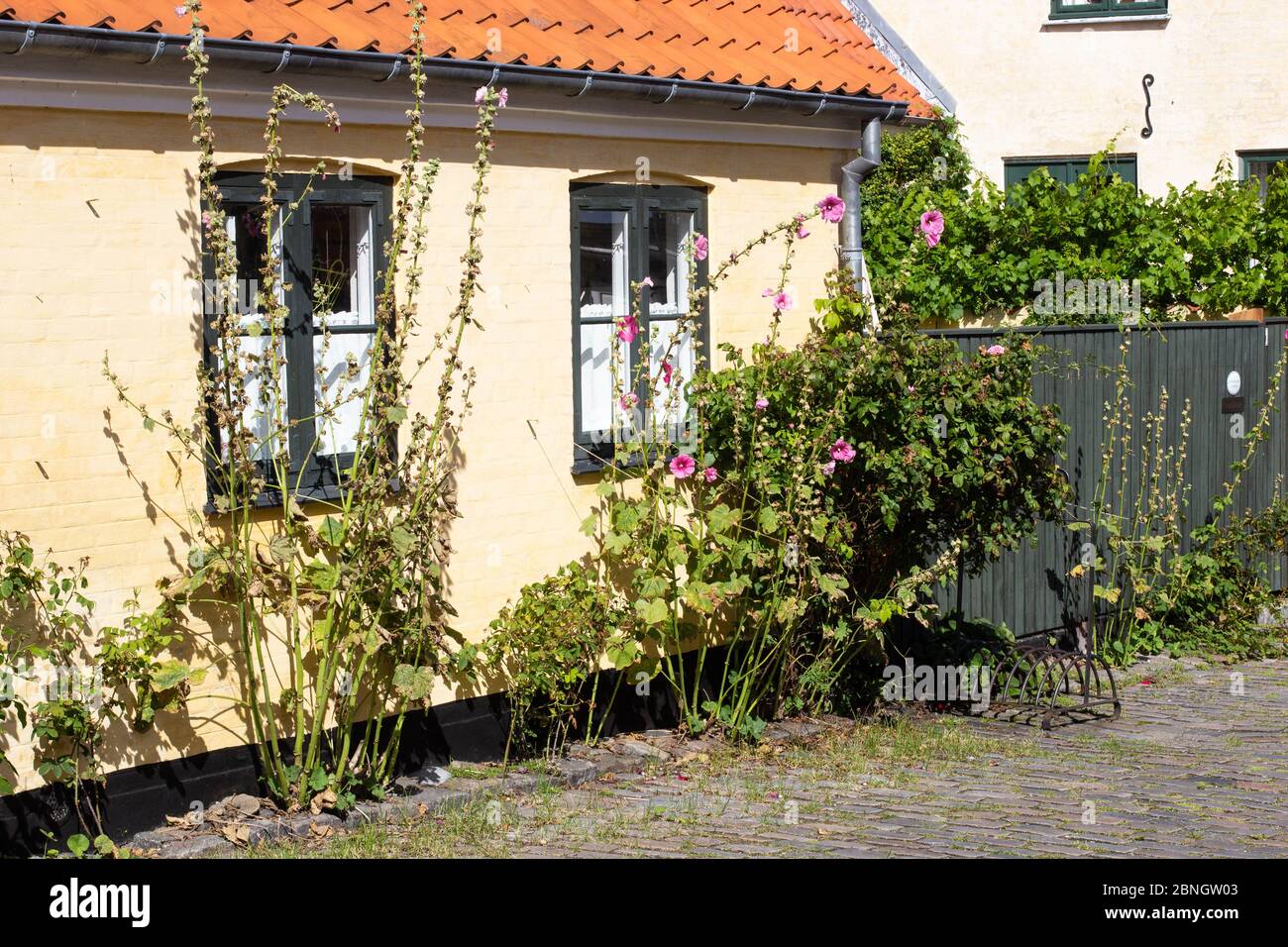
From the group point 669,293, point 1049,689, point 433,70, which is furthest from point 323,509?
point 1049,689

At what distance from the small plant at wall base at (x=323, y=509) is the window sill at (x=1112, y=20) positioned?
12.8 m

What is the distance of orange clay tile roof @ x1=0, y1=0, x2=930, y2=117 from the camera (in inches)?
275

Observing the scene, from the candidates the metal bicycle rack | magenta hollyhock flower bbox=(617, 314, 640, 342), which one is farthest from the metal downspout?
the metal bicycle rack

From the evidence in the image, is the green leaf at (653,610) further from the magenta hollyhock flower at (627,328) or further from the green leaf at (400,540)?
the green leaf at (400,540)

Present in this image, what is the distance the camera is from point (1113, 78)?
736 inches

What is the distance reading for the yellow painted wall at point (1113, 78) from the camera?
18.1 meters

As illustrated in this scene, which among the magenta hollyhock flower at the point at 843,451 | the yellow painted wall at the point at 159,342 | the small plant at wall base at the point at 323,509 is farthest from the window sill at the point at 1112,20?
the small plant at wall base at the point at 323,509

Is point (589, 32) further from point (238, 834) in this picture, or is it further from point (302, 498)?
point (238, 834)

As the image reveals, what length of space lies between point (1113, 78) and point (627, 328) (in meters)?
12.0

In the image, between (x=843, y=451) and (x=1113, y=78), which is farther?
(x=1113, y=78)

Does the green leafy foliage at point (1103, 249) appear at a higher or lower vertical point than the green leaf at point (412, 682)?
higher

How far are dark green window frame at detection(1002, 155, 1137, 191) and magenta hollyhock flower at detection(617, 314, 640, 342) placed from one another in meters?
11.1

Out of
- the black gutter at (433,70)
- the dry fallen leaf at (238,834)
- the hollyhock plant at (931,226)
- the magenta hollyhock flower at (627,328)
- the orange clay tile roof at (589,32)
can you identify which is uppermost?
the orange clay tile roof at (589,32)

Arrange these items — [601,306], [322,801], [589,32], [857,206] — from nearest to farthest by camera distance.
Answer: [322,801] < [589,32] < [601,306] < [857,206]
